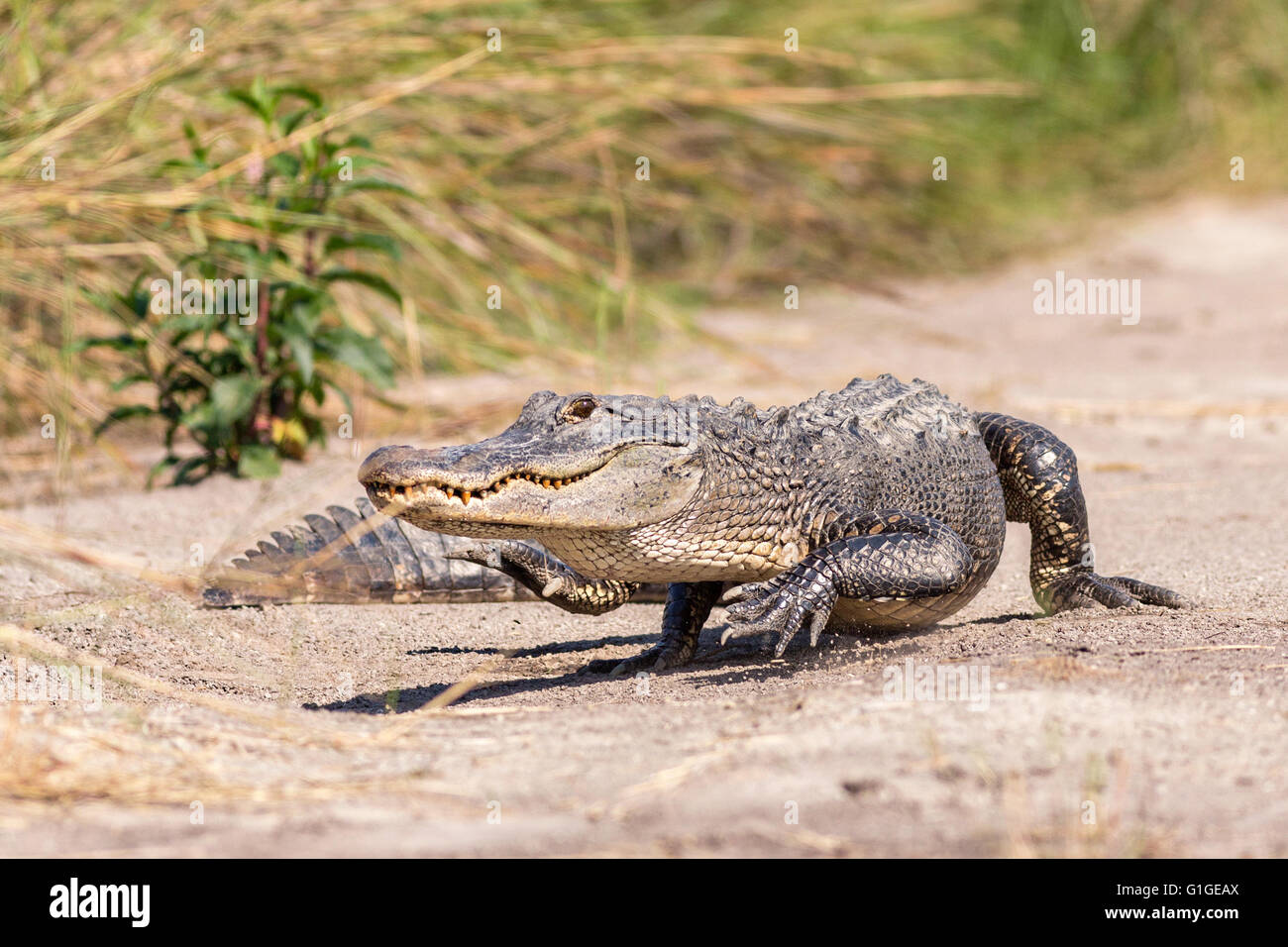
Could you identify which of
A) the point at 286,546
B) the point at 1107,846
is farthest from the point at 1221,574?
the point at 286,546

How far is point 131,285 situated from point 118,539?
3.57 feet

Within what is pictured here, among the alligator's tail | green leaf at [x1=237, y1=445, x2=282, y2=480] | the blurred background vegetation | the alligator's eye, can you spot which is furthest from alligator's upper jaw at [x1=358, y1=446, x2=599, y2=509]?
green leaf at [x1=237, y1=445, x2=282, y2=480]

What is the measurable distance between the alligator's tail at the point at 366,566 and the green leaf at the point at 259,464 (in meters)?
0.86

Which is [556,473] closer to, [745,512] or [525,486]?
[525,486]

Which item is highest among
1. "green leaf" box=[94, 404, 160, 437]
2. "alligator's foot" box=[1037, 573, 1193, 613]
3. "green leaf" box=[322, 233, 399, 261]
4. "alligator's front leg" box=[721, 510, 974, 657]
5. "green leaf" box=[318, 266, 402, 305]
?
"green leaf" box=[322, 233, 399, 261]

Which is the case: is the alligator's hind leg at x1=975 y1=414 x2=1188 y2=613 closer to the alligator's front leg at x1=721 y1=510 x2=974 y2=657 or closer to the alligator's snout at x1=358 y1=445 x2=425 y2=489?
the alligator's front leg at x1=721 y1=510 x2=974 y2=657

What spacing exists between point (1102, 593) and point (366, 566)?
2272 millimetres

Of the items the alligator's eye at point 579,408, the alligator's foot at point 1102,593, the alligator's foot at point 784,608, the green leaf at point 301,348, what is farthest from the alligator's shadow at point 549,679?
the green leaf at point 301,348

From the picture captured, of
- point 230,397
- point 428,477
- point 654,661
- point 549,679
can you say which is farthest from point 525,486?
point 230,397

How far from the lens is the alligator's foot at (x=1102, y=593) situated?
386cm

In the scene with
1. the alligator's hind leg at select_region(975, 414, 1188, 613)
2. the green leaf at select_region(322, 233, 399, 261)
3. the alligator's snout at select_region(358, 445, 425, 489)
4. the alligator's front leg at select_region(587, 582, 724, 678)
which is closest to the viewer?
the alligator's snout at select_region(358, 445, 425, 489)

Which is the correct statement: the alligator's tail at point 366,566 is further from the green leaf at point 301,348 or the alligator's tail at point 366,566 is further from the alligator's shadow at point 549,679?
the green leaf at point 301,348

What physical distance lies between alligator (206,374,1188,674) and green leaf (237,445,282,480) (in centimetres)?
115

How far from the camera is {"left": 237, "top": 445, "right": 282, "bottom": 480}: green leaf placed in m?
5.44
